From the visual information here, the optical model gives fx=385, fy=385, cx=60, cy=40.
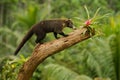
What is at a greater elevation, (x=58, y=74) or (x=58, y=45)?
(x=58, y=45)

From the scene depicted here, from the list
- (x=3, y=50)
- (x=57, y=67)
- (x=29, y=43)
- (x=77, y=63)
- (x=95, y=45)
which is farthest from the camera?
(x=3, y=50)

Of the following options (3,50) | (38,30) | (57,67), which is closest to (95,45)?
(57,67)

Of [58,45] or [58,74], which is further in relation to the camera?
[58,74]

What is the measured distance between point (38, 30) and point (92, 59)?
3224mm

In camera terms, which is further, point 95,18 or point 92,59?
point 92,59

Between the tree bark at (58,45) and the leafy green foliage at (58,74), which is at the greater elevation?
the tree bark at (58,45)

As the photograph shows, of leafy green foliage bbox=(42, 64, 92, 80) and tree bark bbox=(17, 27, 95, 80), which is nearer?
tree bark bbox=(17, 27, 95, 80)

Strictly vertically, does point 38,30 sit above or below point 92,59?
above

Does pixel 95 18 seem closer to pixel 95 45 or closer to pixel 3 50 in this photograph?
pixel 95 45

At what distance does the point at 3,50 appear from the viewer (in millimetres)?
12578

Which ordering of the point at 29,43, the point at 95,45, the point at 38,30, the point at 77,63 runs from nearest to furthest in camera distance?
the point at 38,30
the point at 95,45
the point at 77,63
the point at 29,43

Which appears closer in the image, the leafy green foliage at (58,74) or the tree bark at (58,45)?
the tree bark at (58,45)

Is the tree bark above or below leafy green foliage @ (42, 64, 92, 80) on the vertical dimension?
above

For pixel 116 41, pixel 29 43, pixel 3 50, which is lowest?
pixel 3 50
